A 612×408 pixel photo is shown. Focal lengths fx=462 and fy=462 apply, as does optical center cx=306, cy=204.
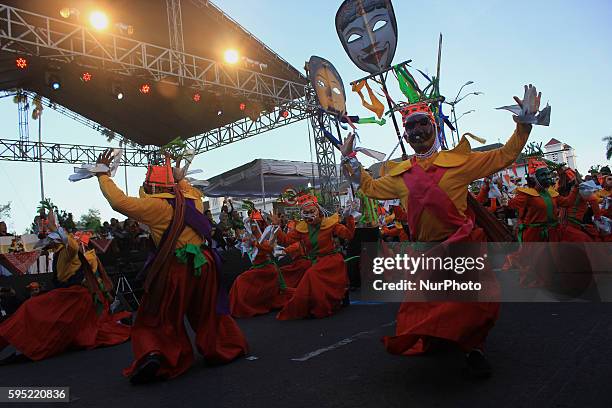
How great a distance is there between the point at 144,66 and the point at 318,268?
7.00 meters

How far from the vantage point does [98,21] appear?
32.5 ft

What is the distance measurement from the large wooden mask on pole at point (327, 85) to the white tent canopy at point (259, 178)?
7741 mm

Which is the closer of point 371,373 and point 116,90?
point 371,373

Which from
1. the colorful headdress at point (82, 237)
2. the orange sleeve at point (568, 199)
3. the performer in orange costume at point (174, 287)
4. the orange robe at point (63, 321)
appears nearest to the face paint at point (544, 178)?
the orange sleeve at point (568, 199)

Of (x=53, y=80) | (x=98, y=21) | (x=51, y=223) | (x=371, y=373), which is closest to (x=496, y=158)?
(x=371, y=373)

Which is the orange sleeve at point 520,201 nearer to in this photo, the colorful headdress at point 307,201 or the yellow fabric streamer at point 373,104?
the yellow fabric streamer at point 373,104

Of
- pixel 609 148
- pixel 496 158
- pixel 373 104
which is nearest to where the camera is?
pixel 496 158

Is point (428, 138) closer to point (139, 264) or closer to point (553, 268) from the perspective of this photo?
point (553, 268)

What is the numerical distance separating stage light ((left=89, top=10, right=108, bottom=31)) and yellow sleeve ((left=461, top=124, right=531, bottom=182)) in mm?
9298

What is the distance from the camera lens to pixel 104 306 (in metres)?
5.72

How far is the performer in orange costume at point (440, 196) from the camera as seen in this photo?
112 inches

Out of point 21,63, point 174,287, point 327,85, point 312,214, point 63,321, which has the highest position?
point 21,63

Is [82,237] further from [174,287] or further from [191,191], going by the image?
[174,287]

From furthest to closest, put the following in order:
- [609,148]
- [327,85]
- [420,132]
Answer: [609,148] < [327,85] < [420,132]
